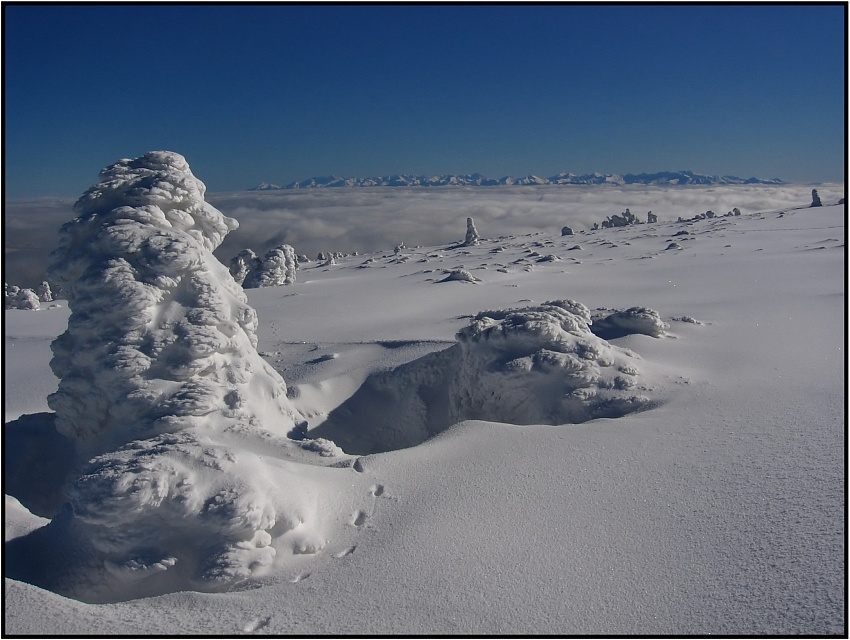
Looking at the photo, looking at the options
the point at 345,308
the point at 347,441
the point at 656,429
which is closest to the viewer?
the point at 656,429

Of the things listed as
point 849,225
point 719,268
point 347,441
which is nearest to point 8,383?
point 347,441

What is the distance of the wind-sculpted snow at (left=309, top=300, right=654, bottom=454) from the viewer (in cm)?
750

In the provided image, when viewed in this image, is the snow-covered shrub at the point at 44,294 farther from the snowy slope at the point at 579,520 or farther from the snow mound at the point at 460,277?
the snowy slope at the point at 579,520

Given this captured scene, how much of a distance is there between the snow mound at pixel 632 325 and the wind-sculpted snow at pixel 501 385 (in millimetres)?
1216

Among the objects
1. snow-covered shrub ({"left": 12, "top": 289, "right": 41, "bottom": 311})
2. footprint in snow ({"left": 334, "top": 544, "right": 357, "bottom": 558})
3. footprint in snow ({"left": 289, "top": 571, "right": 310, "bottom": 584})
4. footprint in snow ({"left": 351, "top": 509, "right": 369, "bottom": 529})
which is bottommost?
snow-covered shrub ({"left": 12, "top": 289, "right": 41, "bottom": 311})

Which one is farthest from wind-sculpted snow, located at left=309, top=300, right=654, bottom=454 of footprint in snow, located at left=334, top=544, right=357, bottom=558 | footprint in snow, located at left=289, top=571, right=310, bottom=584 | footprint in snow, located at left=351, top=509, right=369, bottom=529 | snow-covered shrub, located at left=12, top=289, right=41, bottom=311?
snow-covered shrub, located at left=12, top=289, right=41, bottom=311

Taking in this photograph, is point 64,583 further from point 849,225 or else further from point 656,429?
point 849,225

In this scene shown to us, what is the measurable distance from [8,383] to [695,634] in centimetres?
1224

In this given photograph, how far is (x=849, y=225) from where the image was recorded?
933 centimetres

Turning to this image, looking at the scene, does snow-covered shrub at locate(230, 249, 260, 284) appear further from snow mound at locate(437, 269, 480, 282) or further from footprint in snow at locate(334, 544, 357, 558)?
footprint in snow at locate(334, 544, 357, 558)

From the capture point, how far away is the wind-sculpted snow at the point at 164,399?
432 cm

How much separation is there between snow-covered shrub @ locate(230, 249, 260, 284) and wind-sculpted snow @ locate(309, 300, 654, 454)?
23.5 meters

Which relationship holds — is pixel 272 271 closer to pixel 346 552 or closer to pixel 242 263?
pixel 242 263

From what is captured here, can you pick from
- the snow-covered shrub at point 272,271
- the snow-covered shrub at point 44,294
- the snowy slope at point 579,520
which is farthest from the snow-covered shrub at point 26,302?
the snowy slope at point 579,520
